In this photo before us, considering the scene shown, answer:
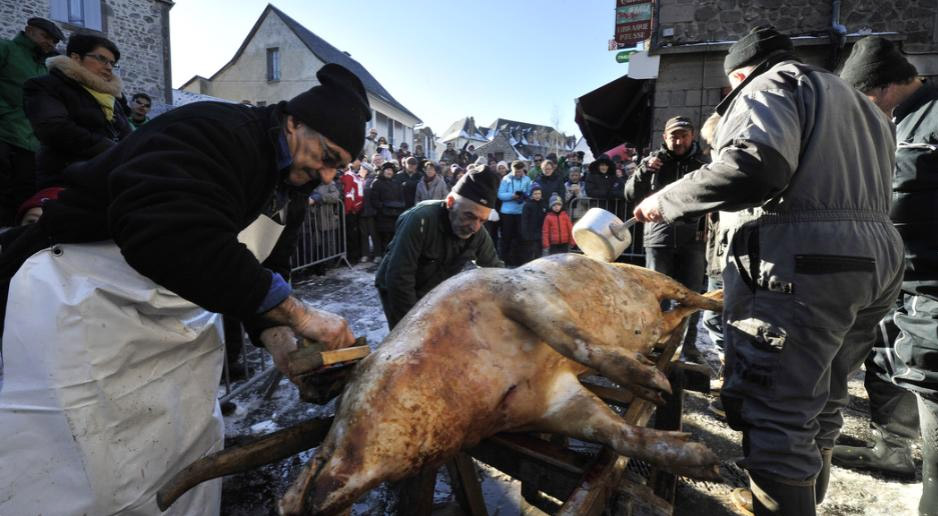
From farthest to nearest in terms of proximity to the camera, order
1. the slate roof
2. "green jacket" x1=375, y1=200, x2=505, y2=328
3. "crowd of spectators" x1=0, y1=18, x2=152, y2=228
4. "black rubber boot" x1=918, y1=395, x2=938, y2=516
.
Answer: the slate roof < "green jacket" x1=375, y1=200, x2=505, y2=328 < "crowd of spectators" x1=0, y1=18, x2=152, y2=228 < "black rubber boot" x1=918, y1=395, x2=938, y2=516

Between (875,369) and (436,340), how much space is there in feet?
8.58

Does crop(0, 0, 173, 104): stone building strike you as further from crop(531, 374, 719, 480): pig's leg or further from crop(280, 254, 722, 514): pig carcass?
crop(531, 374, 719, 480): pig's leg

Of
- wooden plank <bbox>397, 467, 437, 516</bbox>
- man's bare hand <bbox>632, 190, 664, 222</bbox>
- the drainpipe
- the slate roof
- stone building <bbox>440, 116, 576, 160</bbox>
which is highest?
the slate roof

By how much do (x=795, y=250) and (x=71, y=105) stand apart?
4077mm

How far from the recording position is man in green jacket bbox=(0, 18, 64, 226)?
4.12 meters

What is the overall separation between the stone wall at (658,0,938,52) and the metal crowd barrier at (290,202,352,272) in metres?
6.48

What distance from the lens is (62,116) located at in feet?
9.16

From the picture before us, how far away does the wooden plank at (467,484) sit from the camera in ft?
6.16

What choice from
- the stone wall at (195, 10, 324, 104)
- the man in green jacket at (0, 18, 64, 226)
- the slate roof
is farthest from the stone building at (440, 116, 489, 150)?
the man in green jacket at (0, 18, 64, 226)

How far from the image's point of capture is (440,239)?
3158 millimetres

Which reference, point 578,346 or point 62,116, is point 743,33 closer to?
point 578,346

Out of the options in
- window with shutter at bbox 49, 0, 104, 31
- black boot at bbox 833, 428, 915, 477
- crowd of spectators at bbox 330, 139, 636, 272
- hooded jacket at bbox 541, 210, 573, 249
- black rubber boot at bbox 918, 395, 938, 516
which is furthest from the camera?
window with shutter at bbox 49, 0, 104, 31

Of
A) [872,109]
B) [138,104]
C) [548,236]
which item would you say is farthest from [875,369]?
[138,104]

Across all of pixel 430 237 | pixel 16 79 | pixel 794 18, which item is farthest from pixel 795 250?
pixel 794 18
